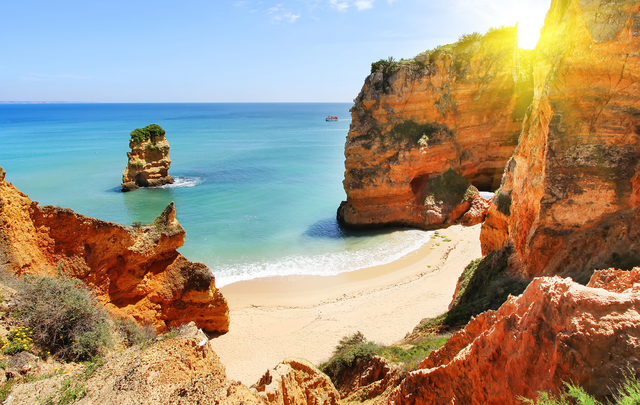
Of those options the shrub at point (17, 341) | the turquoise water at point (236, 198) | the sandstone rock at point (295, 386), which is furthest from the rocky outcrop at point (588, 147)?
the turquoise water at point (236, 198)

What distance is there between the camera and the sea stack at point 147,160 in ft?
122

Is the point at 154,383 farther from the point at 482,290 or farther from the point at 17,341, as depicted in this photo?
the point at 482,290

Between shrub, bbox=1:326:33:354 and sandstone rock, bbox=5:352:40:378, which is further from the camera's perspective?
shrub, bbox=1:326:33:354

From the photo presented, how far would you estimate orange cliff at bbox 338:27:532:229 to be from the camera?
24.2 meters

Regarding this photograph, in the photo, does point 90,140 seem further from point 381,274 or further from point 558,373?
point 558,373

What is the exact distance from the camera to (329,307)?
16.1m

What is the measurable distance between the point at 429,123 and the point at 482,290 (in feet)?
53.8

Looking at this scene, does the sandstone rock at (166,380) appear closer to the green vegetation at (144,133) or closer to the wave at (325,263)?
the wave at (325,263)

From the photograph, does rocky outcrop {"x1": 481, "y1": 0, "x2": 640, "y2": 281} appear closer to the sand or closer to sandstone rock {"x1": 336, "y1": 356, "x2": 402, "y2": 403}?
sandstone rock {"x1": 336, "y1": 356, "x2": 402, "y2": 403}

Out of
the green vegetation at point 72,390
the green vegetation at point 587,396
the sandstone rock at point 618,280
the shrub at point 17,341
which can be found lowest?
the green vegetation at point 72,390

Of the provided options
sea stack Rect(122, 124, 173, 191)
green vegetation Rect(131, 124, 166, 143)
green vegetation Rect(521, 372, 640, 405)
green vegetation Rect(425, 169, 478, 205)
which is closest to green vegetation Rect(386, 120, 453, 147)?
green vegetation Rect(425, 169, 478, 205)

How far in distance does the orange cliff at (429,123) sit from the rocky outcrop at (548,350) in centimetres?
1941

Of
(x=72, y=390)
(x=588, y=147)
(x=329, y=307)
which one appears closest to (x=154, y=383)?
(x=72, y=390)

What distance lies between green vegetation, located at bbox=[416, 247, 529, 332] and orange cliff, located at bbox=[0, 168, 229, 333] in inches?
313
